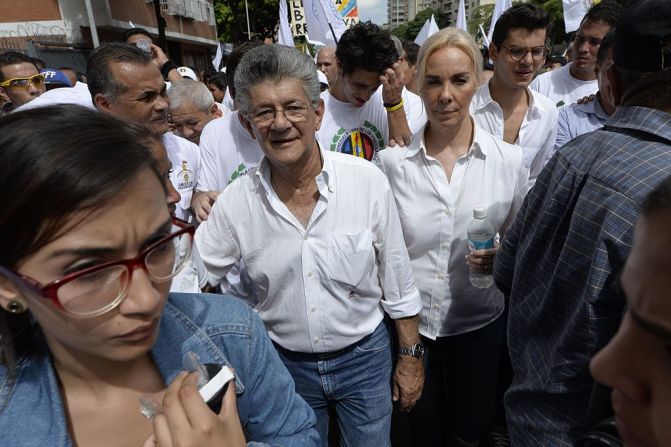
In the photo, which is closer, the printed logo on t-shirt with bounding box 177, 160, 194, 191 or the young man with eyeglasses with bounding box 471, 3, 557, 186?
the printed logo on t-shirt with bounding box 177, 160, 194, 191

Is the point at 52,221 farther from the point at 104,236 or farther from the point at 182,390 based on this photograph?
the point at 182,390

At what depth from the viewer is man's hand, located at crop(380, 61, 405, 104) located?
113 inches

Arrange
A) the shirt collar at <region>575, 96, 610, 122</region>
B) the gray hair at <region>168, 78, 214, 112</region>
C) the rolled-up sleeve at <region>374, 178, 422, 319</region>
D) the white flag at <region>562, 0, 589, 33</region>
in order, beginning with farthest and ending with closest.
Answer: the white flag at <region>562, 0, 589, 33</region>
the gray hair at <region>168, 78, 214, 112</region>
the shirt collar at <region>575, 96, 610, 122</region>
the rolled-up sleeve at <region>374, 178, 422, 319</region>

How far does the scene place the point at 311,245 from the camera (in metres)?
1.85

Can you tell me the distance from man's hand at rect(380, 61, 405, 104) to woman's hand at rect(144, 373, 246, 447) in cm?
234

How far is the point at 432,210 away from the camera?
A: 2.21 m

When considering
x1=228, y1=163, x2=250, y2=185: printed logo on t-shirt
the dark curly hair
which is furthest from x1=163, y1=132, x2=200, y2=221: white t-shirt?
the dark curly hair

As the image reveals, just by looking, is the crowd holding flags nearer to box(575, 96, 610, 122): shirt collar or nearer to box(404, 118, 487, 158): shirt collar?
box(575, 96, 610, 122): shirt collar

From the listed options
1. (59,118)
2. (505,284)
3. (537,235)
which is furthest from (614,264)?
(59,118)

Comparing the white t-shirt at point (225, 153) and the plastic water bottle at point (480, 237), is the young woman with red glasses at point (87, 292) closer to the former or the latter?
the plastic water bottle at point (480, 237)

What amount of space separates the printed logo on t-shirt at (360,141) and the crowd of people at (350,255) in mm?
A: 22

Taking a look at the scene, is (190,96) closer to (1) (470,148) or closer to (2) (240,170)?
(2) (240,170)

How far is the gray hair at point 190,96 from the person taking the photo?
3932 millimetres

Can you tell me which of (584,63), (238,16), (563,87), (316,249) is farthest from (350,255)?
(238,16)
